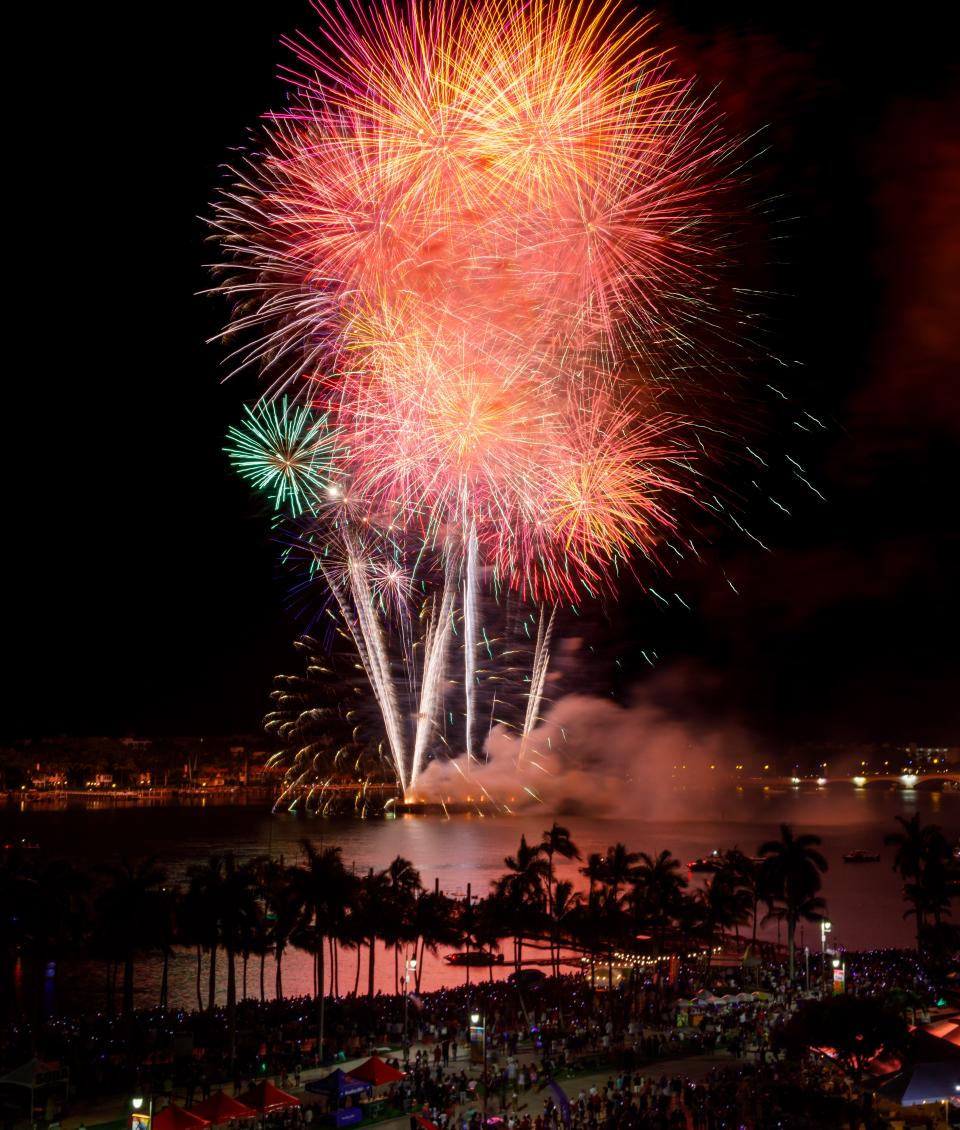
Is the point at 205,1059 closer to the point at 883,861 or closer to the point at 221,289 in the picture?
the point at 221,289

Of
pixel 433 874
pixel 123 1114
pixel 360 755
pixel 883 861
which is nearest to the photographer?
pixel 123 1114

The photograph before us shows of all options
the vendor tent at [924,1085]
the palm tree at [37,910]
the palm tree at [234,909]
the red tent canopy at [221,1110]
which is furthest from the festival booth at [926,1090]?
the palm tree at [37,910]

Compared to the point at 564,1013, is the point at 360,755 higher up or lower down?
higher up

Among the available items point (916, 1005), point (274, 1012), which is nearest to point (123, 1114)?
point (274, 1012)

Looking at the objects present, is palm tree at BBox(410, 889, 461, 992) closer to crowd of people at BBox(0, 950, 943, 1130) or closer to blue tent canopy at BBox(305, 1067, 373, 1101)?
crowd of people at BBox(0, 950, 943, 1130)

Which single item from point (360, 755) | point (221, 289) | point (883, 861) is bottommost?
point (883, 861)

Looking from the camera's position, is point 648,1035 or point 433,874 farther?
point 433,874

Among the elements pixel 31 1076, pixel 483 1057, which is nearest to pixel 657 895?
pixel 483 1057
